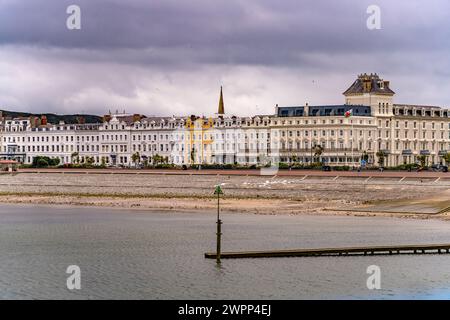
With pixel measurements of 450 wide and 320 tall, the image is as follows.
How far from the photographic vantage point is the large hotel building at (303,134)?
15575 cm

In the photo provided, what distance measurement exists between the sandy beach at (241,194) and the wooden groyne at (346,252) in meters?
16.7

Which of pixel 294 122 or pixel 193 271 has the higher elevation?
pixel 294 122

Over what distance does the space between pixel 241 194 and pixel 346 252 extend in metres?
45.1

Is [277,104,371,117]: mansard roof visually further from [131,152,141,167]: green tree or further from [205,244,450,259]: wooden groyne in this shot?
[205,244,450,259]: wooden groyne

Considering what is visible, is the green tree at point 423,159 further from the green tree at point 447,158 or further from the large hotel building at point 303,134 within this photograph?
the green tree at point 447,158

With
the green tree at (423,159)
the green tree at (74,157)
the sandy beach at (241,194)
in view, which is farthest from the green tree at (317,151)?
the green tree at (74,157)

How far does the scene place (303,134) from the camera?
160m

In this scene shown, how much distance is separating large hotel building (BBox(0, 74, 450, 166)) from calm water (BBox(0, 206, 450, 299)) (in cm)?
9886

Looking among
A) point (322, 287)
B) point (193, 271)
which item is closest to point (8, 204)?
point (193, 271)

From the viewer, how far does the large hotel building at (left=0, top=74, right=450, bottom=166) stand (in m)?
156

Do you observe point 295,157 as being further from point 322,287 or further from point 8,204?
point 322,287

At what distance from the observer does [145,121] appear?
184 meters

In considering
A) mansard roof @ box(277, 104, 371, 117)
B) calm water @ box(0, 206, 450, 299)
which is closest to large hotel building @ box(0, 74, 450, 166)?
mansard roof @ box(277, 104, 371, 117)
